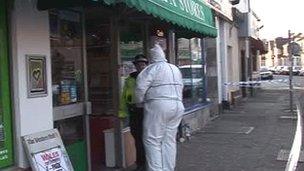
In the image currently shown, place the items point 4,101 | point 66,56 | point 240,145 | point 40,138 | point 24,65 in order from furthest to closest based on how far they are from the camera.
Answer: point 240,145 < point 66,56 < point 40,138 < point 24,65 < point 4,101

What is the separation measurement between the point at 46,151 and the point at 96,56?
131 inches

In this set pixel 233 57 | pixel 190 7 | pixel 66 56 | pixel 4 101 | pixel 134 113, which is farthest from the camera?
pixel 233 57

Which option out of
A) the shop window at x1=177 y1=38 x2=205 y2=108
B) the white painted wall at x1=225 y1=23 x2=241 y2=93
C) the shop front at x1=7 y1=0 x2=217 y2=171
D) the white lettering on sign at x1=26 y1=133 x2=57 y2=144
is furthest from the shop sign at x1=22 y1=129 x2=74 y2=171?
the white painted wall at x1=225 y1=23 x2=241 y2=93

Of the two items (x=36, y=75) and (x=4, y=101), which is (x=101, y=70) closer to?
(x=36, y=75)

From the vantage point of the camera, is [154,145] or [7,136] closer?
[7,136]

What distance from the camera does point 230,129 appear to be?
48.4 ft

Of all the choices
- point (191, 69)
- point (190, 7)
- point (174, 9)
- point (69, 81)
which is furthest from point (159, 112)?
point (191, 69)

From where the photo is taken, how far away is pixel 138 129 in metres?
8.31

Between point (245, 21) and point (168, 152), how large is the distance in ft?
65.0

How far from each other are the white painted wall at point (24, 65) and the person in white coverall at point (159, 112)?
1.26 metres

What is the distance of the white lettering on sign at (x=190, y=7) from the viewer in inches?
356

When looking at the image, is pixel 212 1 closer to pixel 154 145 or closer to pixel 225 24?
pixel 225 24

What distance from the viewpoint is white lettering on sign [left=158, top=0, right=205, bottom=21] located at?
29.7 ft

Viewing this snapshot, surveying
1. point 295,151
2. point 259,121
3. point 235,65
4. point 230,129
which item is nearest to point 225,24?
point 235,65
